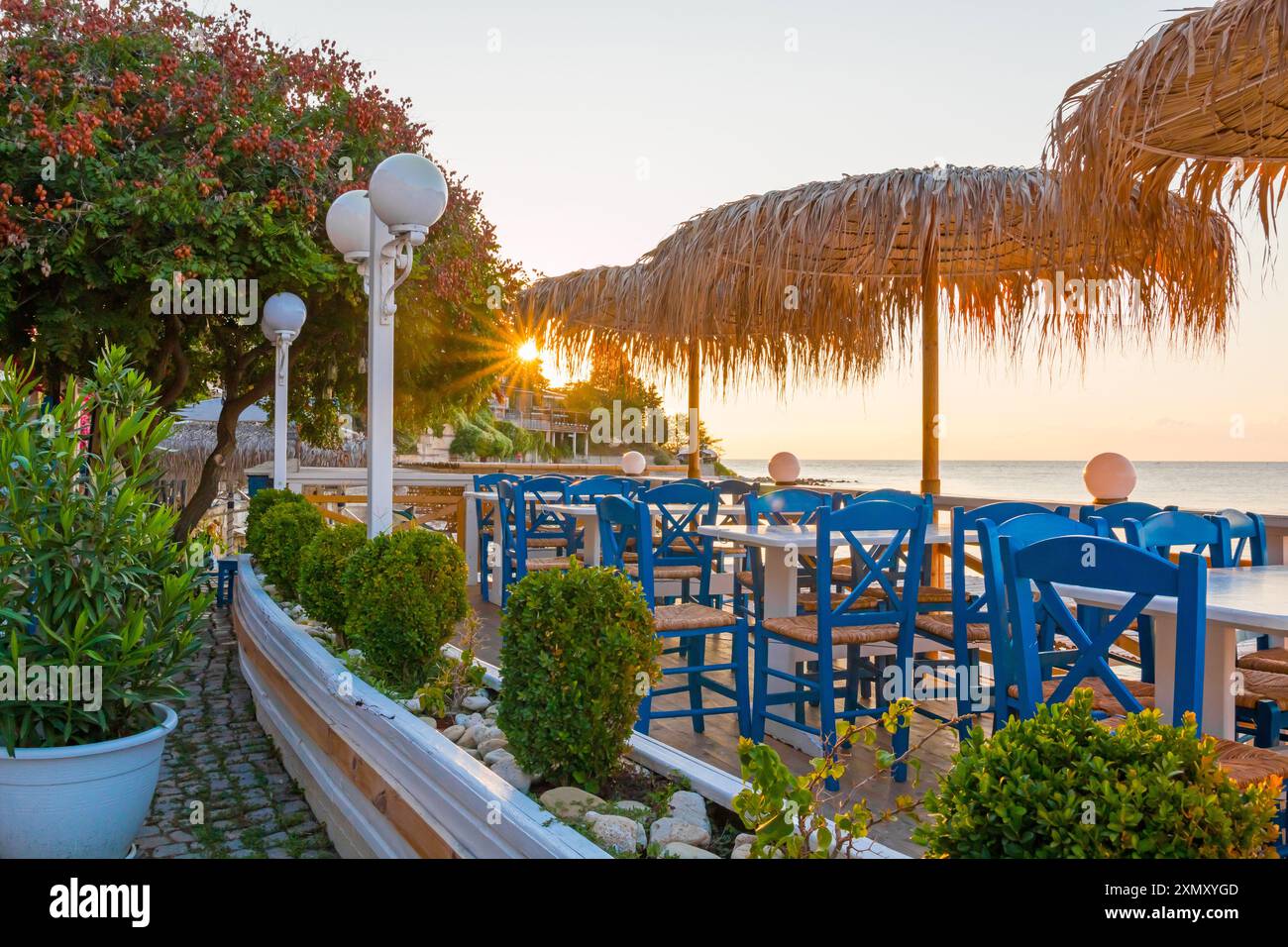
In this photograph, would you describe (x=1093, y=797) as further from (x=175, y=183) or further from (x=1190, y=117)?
(x=175, y=183)

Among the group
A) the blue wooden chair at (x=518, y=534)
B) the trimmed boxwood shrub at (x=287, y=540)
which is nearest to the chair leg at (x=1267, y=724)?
the blue wooden chair at (x=518, y=534)

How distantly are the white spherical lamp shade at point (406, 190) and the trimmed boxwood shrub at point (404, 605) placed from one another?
1.18 meters

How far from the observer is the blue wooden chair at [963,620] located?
3.22 metres

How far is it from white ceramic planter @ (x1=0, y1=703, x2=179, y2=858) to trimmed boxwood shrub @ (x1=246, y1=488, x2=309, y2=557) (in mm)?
3702

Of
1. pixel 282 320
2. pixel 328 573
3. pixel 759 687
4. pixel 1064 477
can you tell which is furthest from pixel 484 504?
pixel 1064 477

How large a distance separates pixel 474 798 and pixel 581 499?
5.20m

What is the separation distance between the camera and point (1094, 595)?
2289mm

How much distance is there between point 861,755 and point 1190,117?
9.51 ft

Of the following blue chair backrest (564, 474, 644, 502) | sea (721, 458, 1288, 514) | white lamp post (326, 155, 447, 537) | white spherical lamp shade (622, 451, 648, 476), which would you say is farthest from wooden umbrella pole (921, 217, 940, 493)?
sea (721, 458, 1288, 514)

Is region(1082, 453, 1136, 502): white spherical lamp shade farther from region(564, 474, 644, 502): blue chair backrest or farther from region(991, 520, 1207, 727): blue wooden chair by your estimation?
region(991, 520, 1207, 727): blue wooden chair

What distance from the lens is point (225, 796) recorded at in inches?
130
